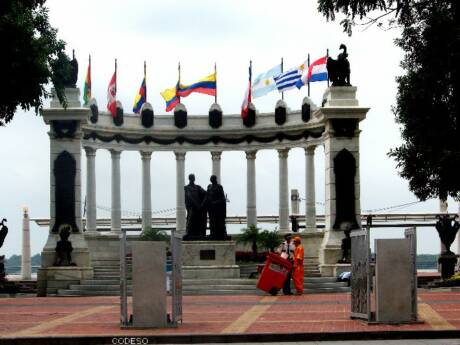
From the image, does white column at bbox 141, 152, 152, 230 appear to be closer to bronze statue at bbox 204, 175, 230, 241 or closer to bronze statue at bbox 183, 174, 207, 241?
bronze statue at bbox 183, 174, 207, 241

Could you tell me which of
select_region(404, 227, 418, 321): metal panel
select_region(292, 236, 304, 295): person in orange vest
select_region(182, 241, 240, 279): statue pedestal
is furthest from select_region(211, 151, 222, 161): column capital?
select_region(404, 227, 418, 321): metal panel

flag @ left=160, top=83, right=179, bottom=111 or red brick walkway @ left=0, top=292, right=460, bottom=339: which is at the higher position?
flag @ left=160, top=83, right=179, bottom=111

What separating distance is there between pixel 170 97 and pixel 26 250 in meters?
13.5

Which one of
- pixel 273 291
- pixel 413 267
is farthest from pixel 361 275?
pixel 273 291

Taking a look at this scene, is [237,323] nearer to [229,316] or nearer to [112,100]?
[229,316]

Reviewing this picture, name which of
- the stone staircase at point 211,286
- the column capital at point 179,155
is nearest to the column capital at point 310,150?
the column capital at point 179,155

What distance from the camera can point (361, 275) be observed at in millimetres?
21016

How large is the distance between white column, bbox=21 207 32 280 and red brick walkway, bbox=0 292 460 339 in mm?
26973

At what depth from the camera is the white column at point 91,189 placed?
1986 inches

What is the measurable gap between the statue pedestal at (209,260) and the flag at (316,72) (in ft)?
38.2

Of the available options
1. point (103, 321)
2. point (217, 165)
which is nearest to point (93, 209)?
point (217, 165)

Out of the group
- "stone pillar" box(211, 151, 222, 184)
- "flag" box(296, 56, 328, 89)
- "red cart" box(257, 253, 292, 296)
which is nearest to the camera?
"red cart" box(257, 253, 292, 296)

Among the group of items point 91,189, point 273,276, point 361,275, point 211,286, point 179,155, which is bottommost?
point 211,286

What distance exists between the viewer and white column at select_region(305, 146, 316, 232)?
51.6 m
